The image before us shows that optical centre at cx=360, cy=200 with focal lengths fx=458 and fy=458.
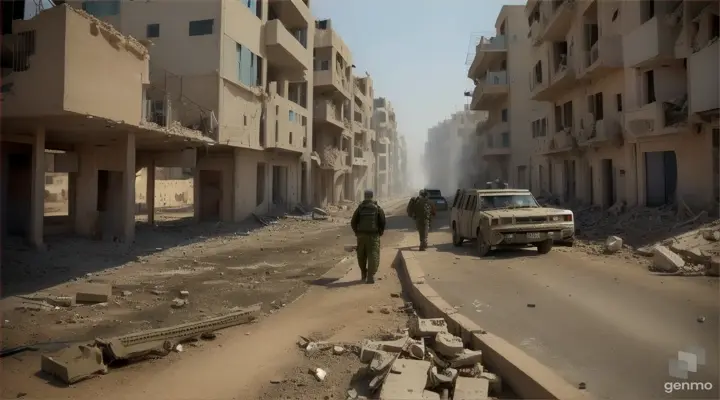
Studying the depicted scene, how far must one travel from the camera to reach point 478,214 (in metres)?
12.3

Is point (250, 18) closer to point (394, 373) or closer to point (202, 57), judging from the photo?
point (202, 57)

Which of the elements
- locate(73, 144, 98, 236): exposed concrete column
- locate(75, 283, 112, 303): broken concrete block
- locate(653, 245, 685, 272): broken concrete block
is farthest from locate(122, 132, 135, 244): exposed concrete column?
locate(653, 245, 685, 272): broken concrete block

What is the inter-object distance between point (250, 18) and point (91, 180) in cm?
1159

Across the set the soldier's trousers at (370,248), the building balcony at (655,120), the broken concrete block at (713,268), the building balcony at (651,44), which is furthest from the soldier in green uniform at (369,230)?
the building balcony at (651,44)

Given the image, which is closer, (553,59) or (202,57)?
(202,57)

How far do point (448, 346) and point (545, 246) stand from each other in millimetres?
8328

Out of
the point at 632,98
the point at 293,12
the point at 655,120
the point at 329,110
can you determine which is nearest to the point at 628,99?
the point at 632,98

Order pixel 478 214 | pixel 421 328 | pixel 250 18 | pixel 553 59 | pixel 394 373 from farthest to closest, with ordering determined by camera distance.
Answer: pixel 553 59, pixel 250 18, pixel 478 214, pixel 421 328, pixel 394 373

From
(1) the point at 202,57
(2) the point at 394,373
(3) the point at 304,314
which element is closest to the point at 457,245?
(3) the point at 304,314

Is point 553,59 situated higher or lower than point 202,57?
higher

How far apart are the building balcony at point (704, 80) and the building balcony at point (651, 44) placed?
4.54 ft

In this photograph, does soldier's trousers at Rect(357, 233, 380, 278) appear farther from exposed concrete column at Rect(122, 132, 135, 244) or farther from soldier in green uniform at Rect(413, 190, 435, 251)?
exposed concrete column at Rect(122, 132, 135, 244)

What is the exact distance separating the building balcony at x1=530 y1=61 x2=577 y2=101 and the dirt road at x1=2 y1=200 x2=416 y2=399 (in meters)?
16.6

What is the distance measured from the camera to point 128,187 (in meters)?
15.0
